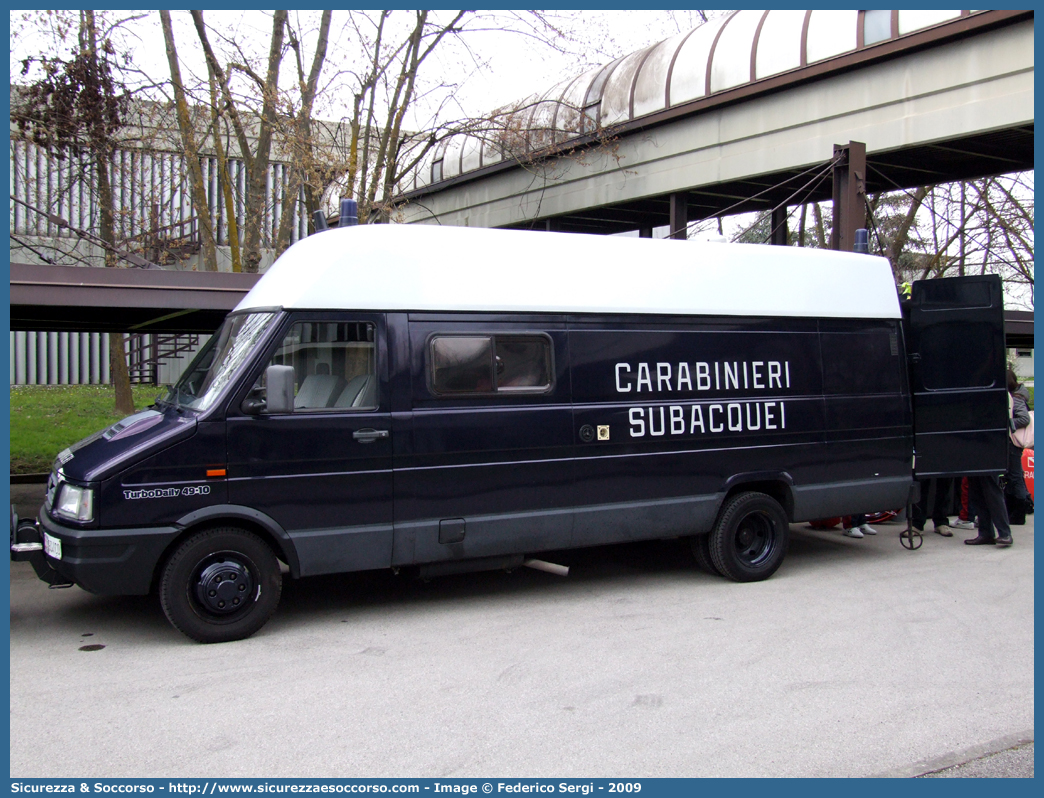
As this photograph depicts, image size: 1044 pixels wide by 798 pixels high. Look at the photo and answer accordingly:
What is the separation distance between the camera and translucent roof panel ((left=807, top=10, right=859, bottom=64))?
12.6m

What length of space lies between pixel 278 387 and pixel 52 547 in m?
1.72

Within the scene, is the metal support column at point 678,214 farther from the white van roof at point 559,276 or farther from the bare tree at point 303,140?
the white van roof at point 559,276

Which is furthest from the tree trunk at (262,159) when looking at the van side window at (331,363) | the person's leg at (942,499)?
the person's leg at (942,499)

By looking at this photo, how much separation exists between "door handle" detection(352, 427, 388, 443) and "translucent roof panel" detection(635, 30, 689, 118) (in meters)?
10.6

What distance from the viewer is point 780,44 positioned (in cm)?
1349

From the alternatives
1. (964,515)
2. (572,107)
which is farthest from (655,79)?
(964,515)

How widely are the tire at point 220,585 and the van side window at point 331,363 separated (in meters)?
0.98

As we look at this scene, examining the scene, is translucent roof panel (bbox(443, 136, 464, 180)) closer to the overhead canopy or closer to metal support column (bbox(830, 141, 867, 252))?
metal support column (bbox(830, 141, 867, 252))

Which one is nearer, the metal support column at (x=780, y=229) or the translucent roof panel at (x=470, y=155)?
the metal support column at (x=780, y=229)

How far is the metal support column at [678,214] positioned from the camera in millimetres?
15000

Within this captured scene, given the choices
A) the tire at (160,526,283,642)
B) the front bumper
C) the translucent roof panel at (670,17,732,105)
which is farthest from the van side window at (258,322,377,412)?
the translucent roof panel at (670,17,732,105)

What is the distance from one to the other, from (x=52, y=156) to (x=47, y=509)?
1053 cm

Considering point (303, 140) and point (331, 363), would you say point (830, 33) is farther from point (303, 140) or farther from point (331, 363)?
point (331, 363)

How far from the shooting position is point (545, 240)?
6918 mm
